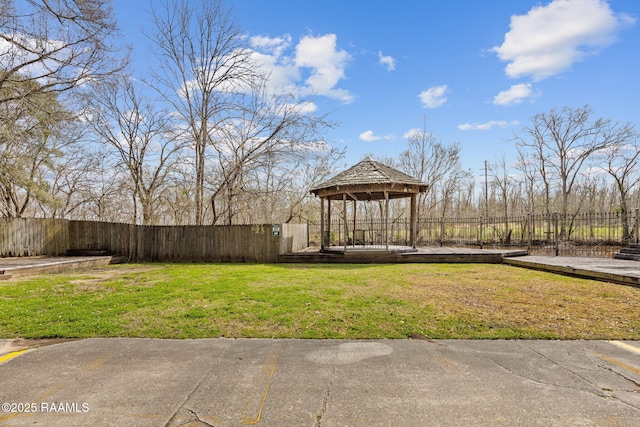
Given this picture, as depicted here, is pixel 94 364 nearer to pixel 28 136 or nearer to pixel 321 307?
pixel 321 307

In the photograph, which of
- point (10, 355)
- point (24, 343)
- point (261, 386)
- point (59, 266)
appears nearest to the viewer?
point (261, 386)

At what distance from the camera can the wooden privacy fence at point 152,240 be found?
12898 millimetres

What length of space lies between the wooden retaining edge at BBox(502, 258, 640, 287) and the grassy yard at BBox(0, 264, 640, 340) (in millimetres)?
453

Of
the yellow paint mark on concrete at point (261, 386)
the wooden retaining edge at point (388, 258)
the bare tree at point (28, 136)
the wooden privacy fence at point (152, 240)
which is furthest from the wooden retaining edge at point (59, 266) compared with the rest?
the yellow paint mark on concrete at point (261, 386)

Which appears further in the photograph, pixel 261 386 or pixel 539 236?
pixel 539 236

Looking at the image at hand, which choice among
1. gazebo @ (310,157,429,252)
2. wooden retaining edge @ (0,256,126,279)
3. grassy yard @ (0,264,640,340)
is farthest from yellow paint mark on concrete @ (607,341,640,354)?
wooden retaining edge @ (0,256,126,279)

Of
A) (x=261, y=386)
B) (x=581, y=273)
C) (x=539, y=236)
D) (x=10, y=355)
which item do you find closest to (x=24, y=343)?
(x=10, y=355)

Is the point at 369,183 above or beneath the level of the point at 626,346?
above

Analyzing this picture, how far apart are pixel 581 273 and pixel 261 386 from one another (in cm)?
930

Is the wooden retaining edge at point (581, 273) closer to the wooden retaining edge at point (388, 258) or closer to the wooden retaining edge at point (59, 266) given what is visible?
the wooden retaining edge at point (388, 258)

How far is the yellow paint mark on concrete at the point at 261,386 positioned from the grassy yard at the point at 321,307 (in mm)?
714

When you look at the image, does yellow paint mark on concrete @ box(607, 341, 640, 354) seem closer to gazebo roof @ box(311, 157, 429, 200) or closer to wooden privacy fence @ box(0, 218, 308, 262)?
gazebo roof @ box(311, 157, 429, 200)

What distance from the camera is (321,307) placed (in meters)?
5.29

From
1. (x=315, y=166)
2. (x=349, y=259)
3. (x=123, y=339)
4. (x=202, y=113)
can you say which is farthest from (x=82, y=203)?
(x=123, y=339)
